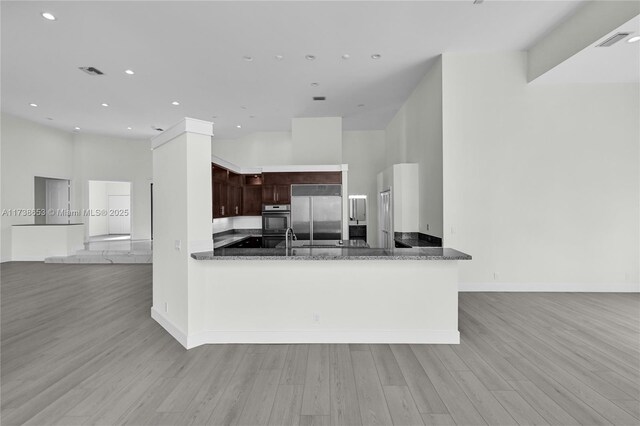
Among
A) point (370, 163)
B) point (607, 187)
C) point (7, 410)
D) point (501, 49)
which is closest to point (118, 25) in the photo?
point (7, 410)

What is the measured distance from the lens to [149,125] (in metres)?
8.55

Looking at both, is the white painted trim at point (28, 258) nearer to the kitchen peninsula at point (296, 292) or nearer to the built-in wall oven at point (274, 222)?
the built-in wall oven at point (274, 222)

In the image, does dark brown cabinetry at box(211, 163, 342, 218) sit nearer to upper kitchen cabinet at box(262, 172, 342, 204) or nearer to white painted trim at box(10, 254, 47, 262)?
upper kitchen cabinet at box(262, 172, 342, 204)

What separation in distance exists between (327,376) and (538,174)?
4.52m

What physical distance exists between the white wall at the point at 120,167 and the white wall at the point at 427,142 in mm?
8286

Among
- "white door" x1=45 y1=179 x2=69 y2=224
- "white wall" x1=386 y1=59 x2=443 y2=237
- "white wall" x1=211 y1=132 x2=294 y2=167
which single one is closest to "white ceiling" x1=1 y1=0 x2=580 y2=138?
"white wall" x1=386 y1=59 x2=443 y2=237

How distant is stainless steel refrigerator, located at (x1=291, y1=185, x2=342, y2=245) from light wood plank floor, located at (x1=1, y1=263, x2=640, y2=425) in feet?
12.4

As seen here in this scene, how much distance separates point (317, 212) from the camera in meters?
7.33

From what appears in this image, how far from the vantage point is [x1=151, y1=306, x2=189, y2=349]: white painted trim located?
3.16 meters

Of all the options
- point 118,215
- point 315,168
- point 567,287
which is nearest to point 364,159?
point 315,168

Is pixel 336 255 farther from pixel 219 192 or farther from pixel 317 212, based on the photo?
pixel 317 212

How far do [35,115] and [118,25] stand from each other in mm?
5678

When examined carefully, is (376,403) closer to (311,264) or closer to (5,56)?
(311,264)

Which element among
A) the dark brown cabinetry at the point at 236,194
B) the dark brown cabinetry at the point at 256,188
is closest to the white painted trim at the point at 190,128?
the dark brown cabinetry at the point at 236,194
